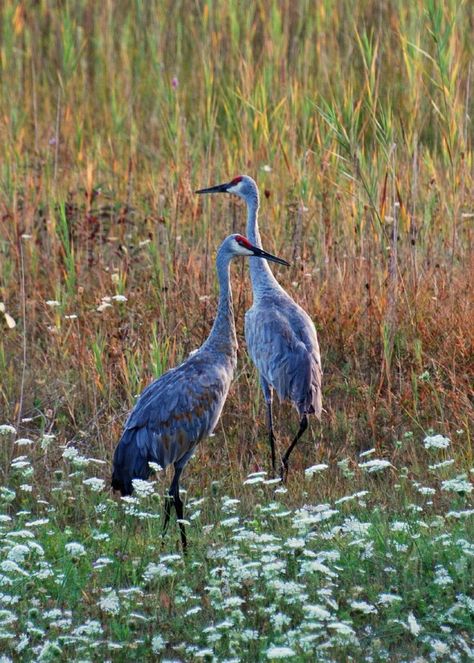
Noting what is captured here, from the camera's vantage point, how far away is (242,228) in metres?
8.15

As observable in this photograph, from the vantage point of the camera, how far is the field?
14.4 ft

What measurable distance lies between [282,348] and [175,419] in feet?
3.02

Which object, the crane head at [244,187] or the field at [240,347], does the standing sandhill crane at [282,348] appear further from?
the crane head at [244,187]

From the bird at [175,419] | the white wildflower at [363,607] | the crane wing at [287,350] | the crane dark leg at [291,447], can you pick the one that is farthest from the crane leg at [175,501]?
the white wildflower at [363,607]

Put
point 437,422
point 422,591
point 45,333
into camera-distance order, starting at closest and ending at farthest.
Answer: point 422,591, point 437,422, point 45,333

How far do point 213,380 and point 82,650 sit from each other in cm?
193

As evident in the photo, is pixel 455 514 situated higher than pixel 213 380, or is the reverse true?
pixel 213 380

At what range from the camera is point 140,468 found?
18.1 feet

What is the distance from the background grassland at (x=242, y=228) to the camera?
6.52 m

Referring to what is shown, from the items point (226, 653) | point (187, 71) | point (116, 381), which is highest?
point (187, 71)

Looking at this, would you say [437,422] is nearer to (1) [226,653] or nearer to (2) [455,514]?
(2) [455,514]

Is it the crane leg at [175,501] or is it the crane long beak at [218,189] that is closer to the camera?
the crane leg at [175,501]

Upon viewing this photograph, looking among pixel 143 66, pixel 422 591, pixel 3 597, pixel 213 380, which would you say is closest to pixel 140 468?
pixel 213 380

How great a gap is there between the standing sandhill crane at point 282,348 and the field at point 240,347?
26 centimetres
